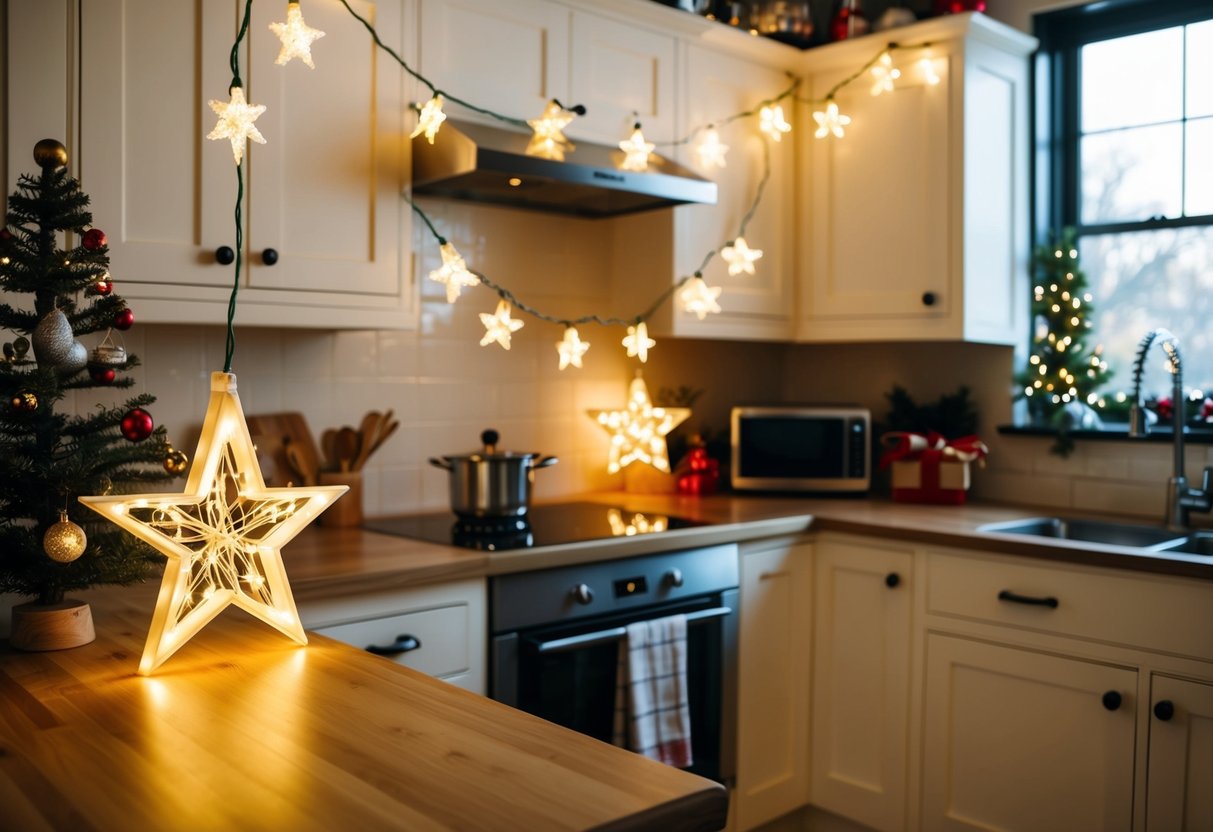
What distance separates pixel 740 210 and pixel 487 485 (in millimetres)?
1280

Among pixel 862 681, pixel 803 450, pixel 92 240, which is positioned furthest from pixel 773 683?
pixel 92 240

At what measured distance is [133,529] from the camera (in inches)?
49.5

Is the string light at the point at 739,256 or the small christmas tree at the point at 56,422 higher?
the string light at the point at 739,256

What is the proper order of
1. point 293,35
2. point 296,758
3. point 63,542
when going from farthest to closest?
point 293,35 → point 63,542 → point 296,758

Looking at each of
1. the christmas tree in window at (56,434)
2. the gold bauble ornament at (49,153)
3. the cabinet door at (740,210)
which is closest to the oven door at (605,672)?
the cabinet door at (740,210)

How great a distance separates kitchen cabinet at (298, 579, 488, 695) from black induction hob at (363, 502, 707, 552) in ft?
0.46

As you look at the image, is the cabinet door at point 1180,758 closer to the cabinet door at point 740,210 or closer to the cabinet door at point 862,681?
the cabinet door at point 862,681

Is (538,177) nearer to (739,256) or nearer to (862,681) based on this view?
(739,256)

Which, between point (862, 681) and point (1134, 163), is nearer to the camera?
point (862, 681)

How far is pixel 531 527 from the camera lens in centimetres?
258

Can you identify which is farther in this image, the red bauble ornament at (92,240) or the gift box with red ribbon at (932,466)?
the gift box with red ribbon at (932,466)

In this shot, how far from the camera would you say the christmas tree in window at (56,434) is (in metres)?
1.32

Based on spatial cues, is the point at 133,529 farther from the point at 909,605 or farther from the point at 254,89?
the point at 909,605

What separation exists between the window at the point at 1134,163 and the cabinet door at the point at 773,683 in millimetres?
1200
